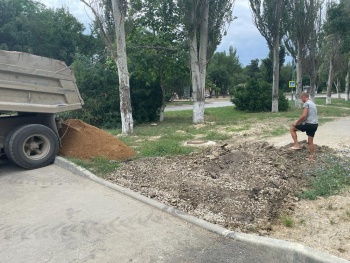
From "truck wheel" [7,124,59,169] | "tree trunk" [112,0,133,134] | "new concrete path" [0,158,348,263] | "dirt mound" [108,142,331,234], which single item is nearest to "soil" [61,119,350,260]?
"dirt mound" [108,142,331,234]

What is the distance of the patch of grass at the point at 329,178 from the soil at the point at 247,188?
0.15 meters

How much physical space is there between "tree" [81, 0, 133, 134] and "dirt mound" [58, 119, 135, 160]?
356 centimetres

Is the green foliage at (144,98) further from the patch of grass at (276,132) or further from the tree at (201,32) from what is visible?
the patch of grass at (276,132)

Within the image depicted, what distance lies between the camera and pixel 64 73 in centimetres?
796

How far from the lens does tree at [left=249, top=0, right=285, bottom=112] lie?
21000 millimetres

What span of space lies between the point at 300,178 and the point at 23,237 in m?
4.43

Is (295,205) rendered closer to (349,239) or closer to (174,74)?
(349,239)

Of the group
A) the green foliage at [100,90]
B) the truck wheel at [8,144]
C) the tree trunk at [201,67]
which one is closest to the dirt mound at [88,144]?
the truck wheel at [8,144]

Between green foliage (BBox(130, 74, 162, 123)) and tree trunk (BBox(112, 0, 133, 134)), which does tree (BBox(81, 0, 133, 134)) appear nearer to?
tree trunk (BBox(112, 0, 133, 134))

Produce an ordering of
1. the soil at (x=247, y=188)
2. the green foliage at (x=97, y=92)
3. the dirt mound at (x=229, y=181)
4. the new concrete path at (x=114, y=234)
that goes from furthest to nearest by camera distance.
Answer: the green foliage at (x=97, y=92) → the dirt mound at (x=229, y=181) → the soil at (x=247, y=188) → the new concrete path at (x=114, y=234)

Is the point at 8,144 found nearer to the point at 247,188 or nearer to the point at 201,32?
the point at 247,188

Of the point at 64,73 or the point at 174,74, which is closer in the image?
the point at 64,73

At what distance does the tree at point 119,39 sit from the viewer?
11609mm

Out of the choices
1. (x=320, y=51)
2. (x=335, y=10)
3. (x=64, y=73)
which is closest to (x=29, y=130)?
(x=64, y=73)
